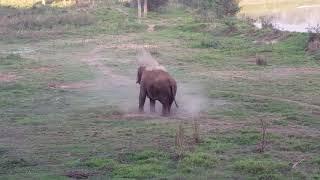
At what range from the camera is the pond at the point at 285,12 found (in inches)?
1633

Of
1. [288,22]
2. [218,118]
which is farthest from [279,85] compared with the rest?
[288,22]

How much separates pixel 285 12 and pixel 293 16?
3710 millimetres

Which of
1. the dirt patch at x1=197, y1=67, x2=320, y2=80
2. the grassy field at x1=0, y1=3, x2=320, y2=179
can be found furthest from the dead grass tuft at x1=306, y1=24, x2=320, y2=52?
the dirt patch at x1=197, y1=67, x2=320, y2=80

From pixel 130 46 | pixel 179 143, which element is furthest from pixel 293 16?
pixel 179 143

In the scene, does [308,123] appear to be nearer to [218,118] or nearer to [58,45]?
[218,118]

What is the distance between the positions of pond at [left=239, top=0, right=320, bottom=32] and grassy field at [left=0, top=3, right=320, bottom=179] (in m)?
10.6

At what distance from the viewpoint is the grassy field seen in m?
9.80

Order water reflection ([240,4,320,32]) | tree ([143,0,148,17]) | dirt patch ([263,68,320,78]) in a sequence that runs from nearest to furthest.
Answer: dirt patch ([263,68,320,78]), water reflection ([240,4,320,32]), tree ([143,0,148,17])

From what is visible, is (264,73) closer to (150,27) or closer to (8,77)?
(8,77)

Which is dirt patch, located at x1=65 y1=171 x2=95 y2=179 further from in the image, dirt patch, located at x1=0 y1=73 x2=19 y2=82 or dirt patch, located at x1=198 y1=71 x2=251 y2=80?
dirt patch, located at x1=0 y1=73 x2=19 y2=82

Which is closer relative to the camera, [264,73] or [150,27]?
[264,73]

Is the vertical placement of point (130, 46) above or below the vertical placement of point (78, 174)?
above

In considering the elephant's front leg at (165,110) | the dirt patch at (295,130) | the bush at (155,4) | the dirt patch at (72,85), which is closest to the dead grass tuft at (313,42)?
the dirt patch at (72,85)

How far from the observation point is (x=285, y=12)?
2039 inches
